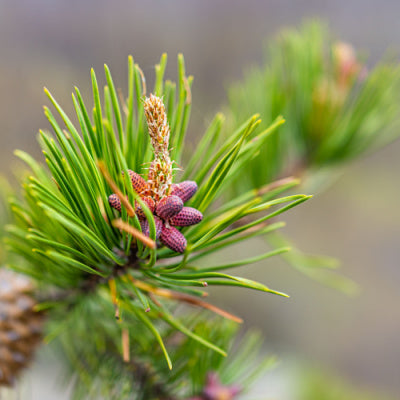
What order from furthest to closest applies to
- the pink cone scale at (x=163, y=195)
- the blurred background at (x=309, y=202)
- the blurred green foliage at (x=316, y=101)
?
the blurred background at (x=309, y=202) → the blurred green foliage at (x=316, y=101) → the pink cone scale at (x=163, y=195)

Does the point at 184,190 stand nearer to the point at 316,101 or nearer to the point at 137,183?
the point at 137,183

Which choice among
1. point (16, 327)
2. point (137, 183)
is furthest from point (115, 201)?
point (16, 327)

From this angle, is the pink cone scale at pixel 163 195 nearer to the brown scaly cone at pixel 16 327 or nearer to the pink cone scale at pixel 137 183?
the pink cone scale at pixel 137 183

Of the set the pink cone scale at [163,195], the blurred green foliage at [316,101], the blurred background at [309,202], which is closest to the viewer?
the pink cone scale at [163,195]

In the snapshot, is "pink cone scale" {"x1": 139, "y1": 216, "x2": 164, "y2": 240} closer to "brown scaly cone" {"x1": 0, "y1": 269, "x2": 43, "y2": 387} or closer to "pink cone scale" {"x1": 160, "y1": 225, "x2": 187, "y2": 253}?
"pink cone scale" {"x1": 160, "y1": 225, "x2": 187, "y2": 253}

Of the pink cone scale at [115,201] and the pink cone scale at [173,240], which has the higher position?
the pink cone scale at [115,201]

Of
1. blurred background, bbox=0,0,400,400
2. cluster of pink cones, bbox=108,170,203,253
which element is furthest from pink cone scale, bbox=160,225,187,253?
blurred background, bbox=0,0,400,400

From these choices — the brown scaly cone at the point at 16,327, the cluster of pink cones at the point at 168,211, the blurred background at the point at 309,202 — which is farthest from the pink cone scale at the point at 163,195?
the blurred background at the point at 309,202
